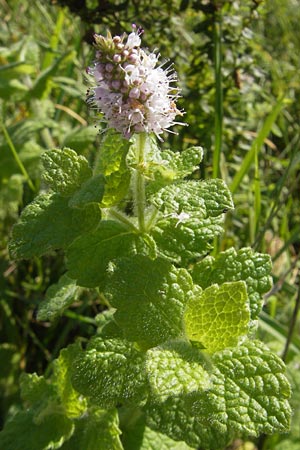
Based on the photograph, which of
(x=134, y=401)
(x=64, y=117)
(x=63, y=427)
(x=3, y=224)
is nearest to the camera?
(x=134, y=401)

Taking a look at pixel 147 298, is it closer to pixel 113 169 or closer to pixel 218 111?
pixel 113 169

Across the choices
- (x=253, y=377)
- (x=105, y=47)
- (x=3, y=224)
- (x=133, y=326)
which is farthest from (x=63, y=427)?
(x=3, y=224)

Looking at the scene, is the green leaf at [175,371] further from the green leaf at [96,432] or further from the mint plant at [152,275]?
the green leaf at [96,432]

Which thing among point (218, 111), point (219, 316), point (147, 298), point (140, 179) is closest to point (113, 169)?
point (140, 179)

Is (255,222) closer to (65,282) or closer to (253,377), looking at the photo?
(65,282)

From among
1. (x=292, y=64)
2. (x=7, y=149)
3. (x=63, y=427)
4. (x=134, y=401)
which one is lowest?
(x=63, y=427)

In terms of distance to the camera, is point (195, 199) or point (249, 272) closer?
point (195, 199)

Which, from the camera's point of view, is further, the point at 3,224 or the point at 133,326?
the point at 3,224
